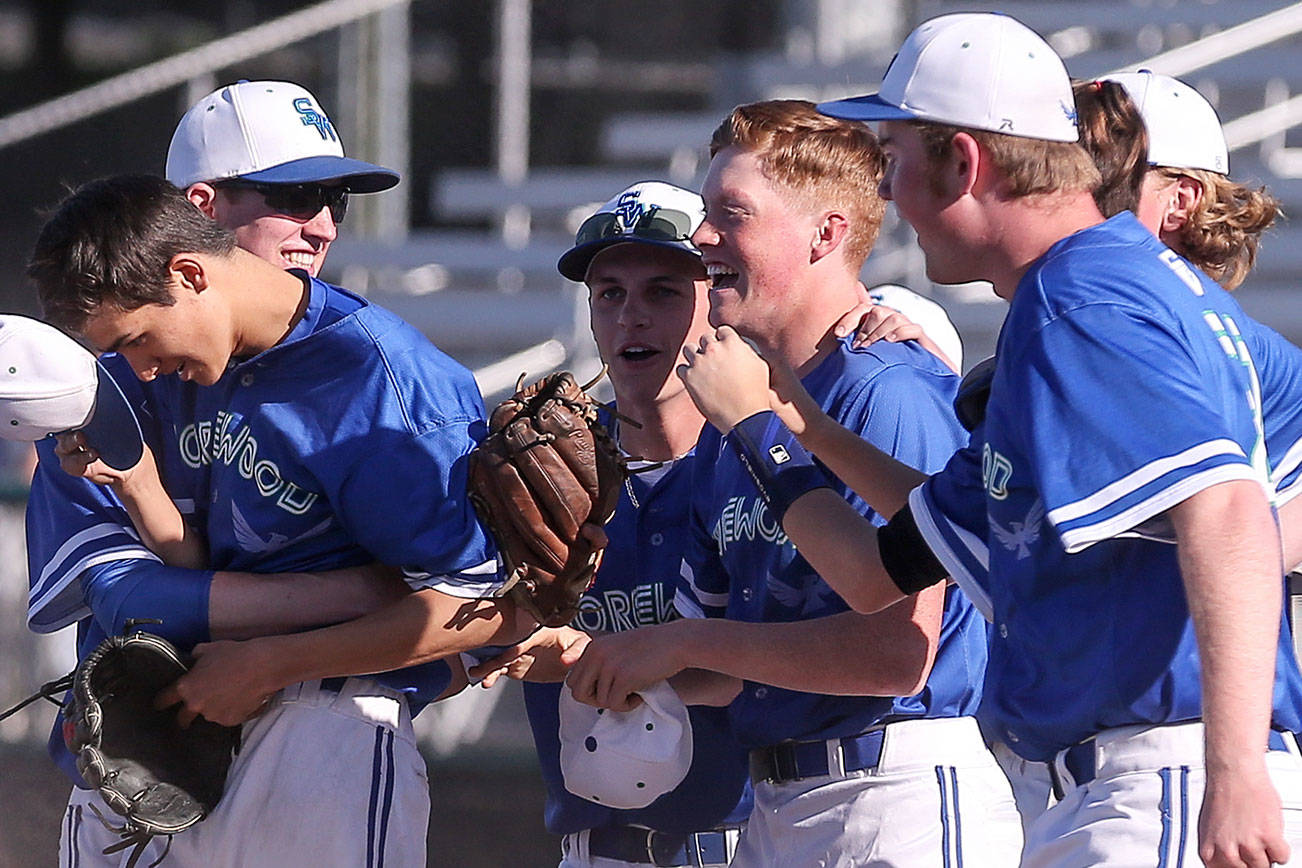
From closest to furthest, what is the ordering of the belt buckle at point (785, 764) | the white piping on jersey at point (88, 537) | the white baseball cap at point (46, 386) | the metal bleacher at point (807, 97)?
the white baseball cap at point (46, 386), the belt buckle at point (785, 764), the white piping on jersey at point (88, 537), the metal bleacher at point (807, 97)

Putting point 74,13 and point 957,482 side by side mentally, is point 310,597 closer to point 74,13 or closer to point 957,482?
point 957,482

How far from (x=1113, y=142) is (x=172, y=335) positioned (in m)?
1.42

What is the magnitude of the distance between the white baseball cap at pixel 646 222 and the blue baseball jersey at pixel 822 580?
1.61 feet

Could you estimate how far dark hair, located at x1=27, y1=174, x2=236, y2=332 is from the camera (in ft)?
8.73

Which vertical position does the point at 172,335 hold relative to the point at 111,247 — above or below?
below

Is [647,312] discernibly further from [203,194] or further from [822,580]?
[203,194]

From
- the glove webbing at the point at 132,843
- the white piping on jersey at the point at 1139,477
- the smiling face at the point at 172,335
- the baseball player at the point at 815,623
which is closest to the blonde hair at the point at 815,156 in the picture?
the baseball player at the point at 815,623

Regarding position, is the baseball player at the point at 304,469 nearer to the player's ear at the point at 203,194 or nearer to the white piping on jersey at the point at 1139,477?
the player's ear at the point at 203,194

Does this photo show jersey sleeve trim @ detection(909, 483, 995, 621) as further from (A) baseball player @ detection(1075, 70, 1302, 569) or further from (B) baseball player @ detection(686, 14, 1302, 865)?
(A) baseball player @ detection(1075, 70, 1302, 569)

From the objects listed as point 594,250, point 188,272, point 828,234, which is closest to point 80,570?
point 188,272

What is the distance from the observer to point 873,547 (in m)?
2.55

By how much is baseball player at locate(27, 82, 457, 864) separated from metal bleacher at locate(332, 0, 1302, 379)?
4.84 meters

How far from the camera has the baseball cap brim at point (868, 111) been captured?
2424 millimetres

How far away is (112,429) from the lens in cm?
282
